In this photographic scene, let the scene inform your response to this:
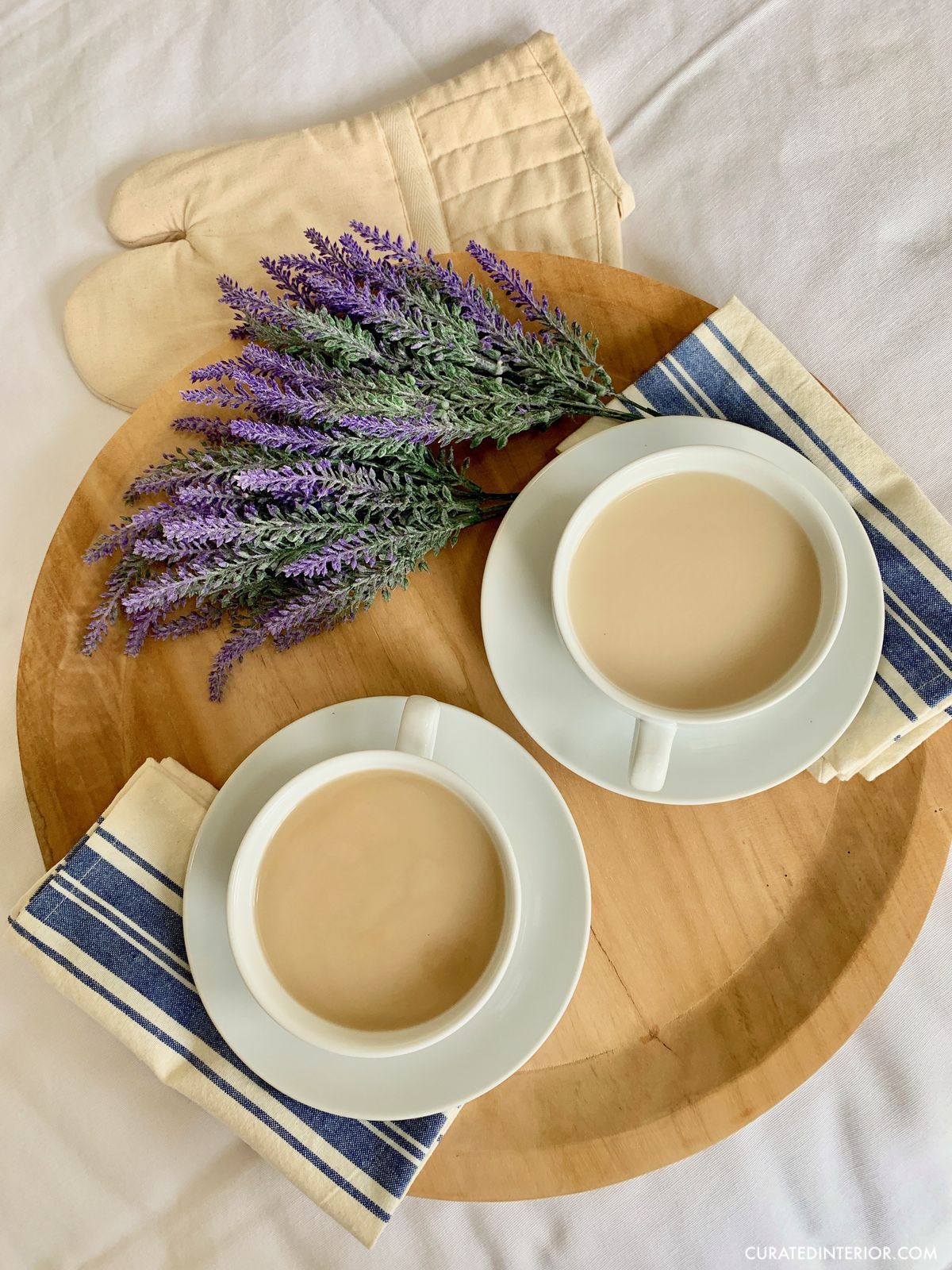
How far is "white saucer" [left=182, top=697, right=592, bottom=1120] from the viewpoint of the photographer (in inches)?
32.6

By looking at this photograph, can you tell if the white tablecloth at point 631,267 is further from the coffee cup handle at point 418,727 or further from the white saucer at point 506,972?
the coffee cup handle at point 418,727

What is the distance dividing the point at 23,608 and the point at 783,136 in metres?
1.20

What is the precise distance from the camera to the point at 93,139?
1240mm

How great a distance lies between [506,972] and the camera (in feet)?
2.80

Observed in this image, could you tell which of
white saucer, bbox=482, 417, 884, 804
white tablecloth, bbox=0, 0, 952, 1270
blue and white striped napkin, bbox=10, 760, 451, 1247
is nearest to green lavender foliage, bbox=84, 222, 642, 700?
white saucer, bbox=482, 417, 884, 804

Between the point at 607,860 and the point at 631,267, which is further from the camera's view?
the point at 631,267

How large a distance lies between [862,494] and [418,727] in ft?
1.63

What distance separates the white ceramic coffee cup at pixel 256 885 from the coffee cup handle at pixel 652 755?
0.13 m

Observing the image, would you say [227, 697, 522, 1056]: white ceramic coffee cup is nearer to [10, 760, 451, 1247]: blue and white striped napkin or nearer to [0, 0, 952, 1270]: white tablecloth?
[10, 760, 451, 1247]: blue and white striped napkin

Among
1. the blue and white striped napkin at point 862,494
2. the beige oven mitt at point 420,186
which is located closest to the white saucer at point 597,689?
the blue and white striped napkin at point 862,494

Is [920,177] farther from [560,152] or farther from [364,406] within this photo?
[364,406]

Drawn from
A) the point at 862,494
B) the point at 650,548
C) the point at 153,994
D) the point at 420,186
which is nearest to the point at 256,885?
the point at 153,994

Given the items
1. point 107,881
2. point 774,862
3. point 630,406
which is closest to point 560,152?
point 630,406

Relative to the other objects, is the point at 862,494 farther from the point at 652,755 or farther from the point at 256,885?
the point at 256,885
